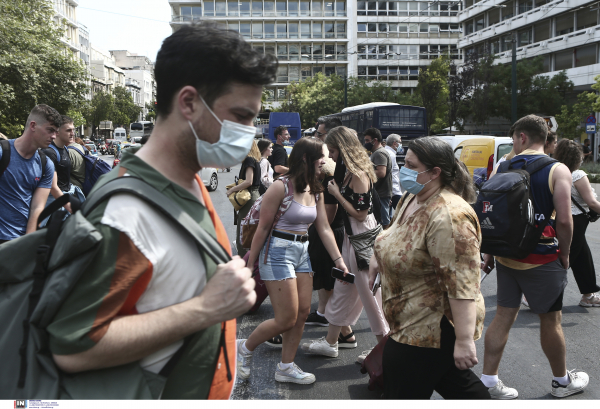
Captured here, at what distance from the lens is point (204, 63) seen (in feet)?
4.32

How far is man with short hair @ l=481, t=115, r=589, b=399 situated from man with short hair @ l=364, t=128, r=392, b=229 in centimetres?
344

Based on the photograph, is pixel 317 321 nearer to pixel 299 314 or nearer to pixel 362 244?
pixel 362 244

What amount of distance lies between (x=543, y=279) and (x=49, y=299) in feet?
11.0

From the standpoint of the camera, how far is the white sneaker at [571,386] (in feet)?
12.2

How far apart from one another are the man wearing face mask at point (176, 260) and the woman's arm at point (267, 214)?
239 centimetres

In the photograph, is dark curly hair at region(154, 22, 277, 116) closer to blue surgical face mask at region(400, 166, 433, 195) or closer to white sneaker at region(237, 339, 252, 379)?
blue surgical face mask at region(400, 166, 433, 195)

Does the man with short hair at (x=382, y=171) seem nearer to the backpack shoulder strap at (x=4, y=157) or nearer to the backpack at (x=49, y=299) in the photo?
the backpack shoulder strap at (x=4, y=157)

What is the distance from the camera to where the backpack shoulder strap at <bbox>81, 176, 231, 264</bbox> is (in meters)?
1.19

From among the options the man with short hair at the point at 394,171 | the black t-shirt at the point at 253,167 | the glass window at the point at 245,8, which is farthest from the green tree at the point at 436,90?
the glass window at the point at 245,8

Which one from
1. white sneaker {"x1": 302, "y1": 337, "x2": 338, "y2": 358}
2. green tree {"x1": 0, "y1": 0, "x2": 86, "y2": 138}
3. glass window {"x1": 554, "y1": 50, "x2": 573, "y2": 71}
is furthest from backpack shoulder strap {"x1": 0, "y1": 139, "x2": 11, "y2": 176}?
glass window {"x1": 554, "y1": 50, "x2": 573, "y2": 71}

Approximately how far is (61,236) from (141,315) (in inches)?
9.9

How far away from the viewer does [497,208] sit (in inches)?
138

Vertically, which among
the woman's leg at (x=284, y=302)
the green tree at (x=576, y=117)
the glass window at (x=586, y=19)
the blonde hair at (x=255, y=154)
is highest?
the glass window at (x=586, y=19)

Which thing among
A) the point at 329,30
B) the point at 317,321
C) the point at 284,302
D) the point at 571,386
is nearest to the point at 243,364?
the point at 284,302
